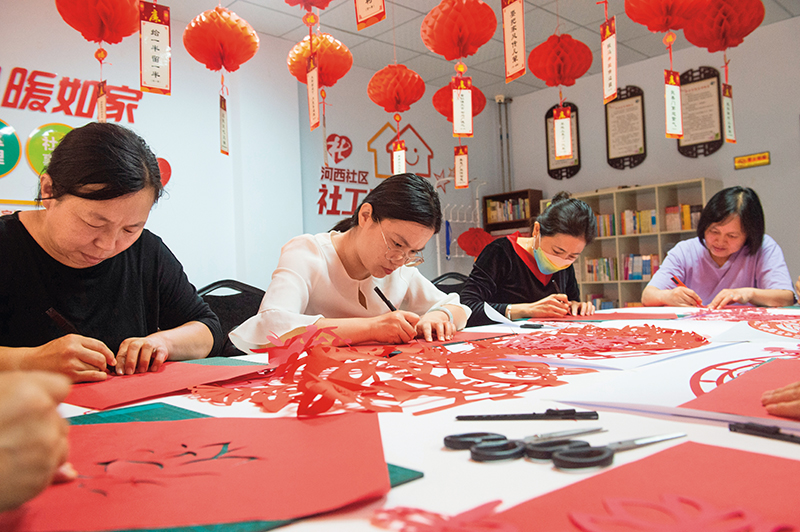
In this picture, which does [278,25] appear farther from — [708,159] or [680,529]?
[680,529]

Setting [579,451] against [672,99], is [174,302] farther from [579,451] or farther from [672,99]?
[672,99]

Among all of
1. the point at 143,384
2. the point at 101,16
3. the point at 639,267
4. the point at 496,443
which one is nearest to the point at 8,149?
the point at 101,16

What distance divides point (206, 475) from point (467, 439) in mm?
225

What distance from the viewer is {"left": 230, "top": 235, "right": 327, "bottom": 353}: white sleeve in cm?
136

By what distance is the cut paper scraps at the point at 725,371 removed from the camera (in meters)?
0.75

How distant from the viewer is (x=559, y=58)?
8.38 feet

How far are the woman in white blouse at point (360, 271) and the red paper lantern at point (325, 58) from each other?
1.10 m

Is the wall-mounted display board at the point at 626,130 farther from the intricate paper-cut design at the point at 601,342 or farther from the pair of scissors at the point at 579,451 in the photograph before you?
the pair of scissors at the point at 579,451

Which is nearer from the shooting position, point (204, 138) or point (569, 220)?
point (569, 220)

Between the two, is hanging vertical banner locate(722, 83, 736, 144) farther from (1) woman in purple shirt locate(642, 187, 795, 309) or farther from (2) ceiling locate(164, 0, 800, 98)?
(2) ceiling locate(164, 0, 800, 98)

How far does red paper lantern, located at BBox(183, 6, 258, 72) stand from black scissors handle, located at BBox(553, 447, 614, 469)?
225 centimetres

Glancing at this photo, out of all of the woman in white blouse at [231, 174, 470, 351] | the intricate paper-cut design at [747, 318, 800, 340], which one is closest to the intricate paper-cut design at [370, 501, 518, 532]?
the woman in white blouse at [231, 174, 470, 351]

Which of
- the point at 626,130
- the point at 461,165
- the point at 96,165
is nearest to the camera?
the point at 96,165

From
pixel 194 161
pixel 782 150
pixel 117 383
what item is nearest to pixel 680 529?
pixel 117 383
